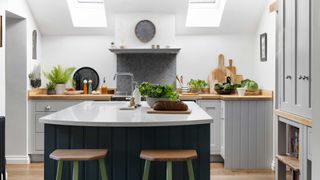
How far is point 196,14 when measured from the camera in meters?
6.50

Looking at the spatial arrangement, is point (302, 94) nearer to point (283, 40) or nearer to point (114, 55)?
point (283, 40)

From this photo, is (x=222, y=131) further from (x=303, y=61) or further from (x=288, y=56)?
(x=303, y=61)

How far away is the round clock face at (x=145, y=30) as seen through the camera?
6.27m

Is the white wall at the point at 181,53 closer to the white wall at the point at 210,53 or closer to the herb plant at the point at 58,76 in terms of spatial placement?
the white wall at the point at 210,53

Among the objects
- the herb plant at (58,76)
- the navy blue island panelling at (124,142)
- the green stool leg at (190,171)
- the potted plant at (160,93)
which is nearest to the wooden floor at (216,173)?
the herb plant at (58,76)

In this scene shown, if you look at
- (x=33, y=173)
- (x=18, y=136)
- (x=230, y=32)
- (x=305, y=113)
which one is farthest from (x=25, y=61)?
(x=305, y=113)

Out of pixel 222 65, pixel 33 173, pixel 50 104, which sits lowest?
pixel 33 173

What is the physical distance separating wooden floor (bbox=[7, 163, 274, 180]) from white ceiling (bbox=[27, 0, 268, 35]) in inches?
83.5

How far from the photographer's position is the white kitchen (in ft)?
10.7

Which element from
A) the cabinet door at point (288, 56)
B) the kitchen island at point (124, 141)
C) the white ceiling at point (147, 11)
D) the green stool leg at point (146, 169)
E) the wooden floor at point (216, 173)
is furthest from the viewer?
the white ceiling at point (147, 11)

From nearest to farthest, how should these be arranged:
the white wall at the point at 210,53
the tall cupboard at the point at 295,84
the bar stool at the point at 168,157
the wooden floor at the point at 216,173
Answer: the bar stool at the point at 168,157 < the tall cupboard at the point at 295,84 < the wooden floor at the point at 216,173 < the white wall at the point at 210,53

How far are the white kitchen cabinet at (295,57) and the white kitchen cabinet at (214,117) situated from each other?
175 cm

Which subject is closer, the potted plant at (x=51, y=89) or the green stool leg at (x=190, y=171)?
the green stool leg at (x=190, y=171)

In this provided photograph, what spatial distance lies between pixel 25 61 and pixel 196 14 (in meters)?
2.64
